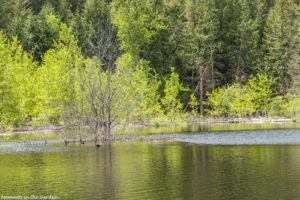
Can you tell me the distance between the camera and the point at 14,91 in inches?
2226

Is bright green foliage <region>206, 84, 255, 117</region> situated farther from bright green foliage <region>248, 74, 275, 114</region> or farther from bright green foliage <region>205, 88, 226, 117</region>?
bright green foliage <region>248, 74, 275, 114</region>

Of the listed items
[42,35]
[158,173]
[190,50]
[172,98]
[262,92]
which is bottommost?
[158,173]

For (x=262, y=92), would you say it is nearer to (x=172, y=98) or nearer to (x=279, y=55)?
(x=279, y=55)

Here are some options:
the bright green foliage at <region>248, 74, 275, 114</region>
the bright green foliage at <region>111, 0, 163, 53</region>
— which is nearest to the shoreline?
the bright green foliage at <region>248, 74, 275, 114</region>

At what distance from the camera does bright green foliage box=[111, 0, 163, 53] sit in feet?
240

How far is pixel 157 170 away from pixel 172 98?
44.0 meters

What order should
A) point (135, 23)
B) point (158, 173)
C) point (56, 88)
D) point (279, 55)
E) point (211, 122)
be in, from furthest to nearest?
point (279, 55) < point (135, 23) < point (211, 122) < point (56, 88) < point (158, 173)

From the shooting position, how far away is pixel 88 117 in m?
35.9

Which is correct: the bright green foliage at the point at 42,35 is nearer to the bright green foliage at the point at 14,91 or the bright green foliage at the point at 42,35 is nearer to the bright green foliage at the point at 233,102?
the bright green foliage at the point at 14,91

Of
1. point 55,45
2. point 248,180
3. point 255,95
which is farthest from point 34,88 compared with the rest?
point 248,180

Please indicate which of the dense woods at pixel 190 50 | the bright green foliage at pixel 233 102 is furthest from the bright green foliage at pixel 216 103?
the dense woods at pixel 190 50

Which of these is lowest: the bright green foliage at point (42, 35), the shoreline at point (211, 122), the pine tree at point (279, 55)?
the shoreline at point (211, 122)

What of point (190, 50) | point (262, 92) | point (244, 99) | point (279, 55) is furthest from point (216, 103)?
point (279, 55)

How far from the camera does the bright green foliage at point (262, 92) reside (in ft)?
234
